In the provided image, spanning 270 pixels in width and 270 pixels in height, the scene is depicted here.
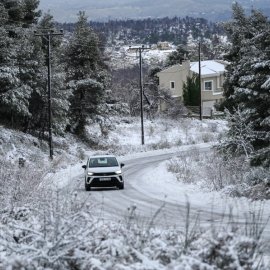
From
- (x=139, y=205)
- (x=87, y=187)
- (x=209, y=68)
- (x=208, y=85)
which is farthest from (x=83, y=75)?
(x=209, y=68)

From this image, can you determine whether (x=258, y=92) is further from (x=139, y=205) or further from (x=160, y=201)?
(x=139, y=205)

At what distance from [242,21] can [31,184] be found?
32244 millimetres

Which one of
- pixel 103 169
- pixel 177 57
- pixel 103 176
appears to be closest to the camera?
pixel 103 176

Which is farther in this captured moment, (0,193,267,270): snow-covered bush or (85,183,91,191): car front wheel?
(85,183,91,191): car front wheel

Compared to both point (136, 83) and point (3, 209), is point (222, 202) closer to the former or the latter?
point (3, 209)

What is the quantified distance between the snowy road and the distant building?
158 feet

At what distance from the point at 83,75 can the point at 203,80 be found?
110ft

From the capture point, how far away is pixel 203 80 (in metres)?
84.4

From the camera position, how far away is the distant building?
277ft

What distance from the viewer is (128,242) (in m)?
7.02

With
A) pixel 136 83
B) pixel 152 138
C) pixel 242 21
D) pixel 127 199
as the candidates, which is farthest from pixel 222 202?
pixel 136 83

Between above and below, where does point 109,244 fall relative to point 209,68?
A: below

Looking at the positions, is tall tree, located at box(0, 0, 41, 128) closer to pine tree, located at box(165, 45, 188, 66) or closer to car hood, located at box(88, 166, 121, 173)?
car hood, located at box(88, 166, 121, 173)

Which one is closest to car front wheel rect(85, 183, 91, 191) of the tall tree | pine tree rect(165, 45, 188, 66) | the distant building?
the tall tree
